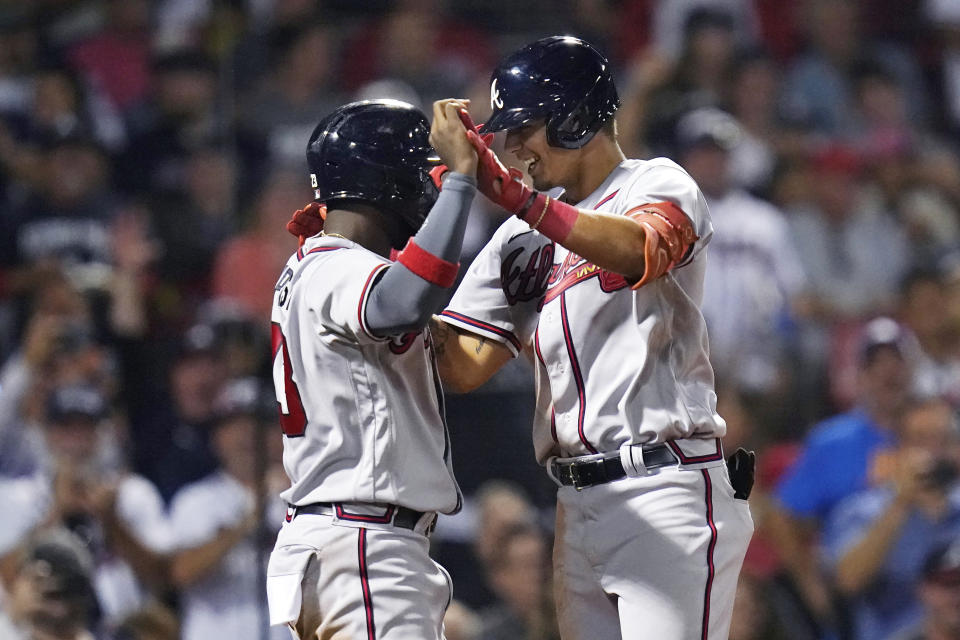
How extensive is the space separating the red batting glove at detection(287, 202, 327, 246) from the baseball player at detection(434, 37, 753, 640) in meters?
0.44

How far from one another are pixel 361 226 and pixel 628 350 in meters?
0.59

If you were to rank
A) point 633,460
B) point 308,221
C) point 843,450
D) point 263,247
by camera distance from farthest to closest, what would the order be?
point 263,247 < point 843,450 < point 308,221 < point 633,460

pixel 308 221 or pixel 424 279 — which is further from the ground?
pixel 308 221

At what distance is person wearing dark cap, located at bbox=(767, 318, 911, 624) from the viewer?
218 inches

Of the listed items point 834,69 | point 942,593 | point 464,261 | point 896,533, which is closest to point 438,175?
point 464,261

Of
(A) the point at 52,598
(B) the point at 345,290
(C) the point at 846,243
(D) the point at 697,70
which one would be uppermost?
(D) the point at 697,70

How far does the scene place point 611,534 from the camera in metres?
2.78

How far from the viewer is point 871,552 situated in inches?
209

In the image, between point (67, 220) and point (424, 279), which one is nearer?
point (424, 279)

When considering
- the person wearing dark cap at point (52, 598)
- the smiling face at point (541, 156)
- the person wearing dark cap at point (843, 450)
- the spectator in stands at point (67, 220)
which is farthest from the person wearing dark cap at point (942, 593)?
the spectator in stands at point (67, 220)

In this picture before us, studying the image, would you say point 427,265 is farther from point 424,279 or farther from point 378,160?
point 378,160

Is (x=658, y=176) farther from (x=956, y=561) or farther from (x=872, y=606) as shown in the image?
(x=872, y=606)

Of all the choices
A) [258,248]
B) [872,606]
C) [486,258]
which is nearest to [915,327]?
[872,606]

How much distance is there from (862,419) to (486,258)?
3.03 metres
